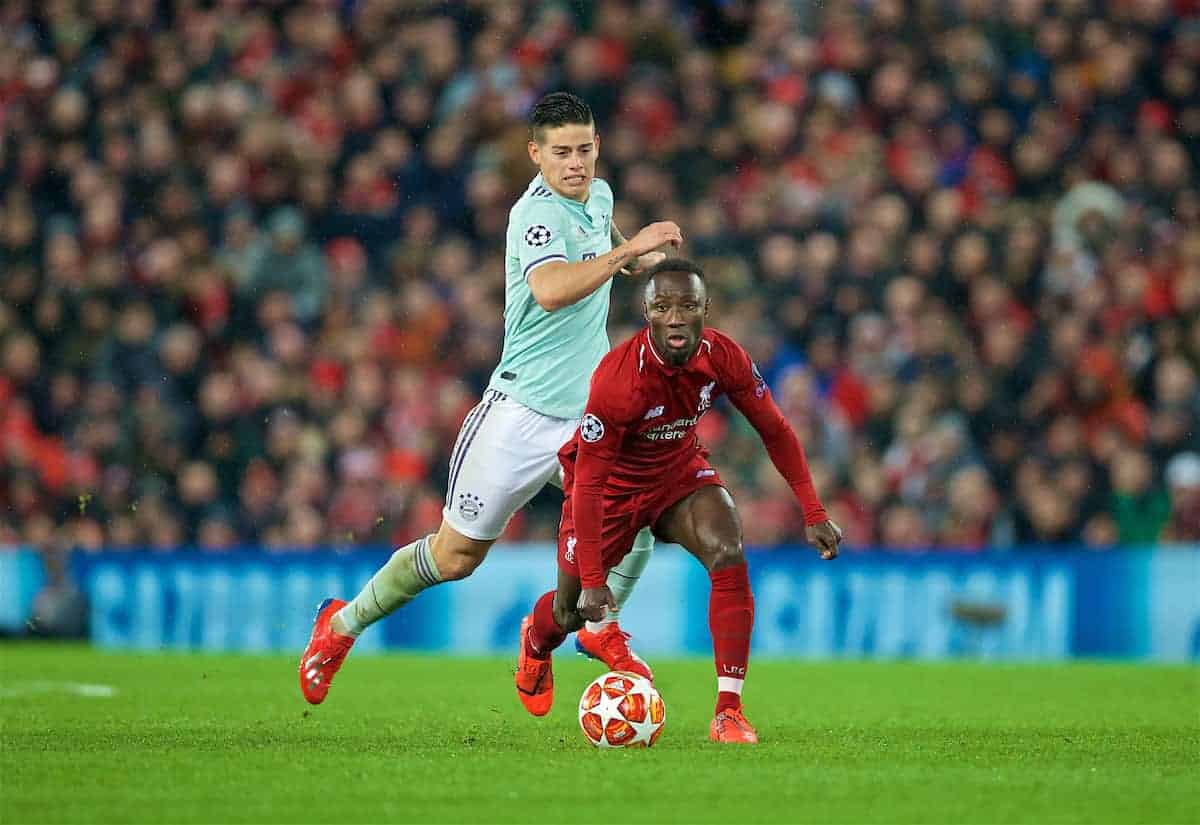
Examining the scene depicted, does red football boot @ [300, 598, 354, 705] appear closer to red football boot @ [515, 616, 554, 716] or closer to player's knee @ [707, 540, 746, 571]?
red football boot @ [515, 616, 554, 716]

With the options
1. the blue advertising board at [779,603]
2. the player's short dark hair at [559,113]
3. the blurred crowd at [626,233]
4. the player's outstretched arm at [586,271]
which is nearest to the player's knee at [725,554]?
the player's outstretched arm at [586,271]

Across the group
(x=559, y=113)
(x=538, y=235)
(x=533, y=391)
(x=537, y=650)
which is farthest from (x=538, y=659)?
(x=559, y=113)

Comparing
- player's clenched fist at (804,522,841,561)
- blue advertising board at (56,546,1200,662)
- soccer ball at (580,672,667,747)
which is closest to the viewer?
soccer ball at (580,672,667,747)

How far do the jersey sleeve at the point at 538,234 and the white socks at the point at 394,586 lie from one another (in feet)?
4.15

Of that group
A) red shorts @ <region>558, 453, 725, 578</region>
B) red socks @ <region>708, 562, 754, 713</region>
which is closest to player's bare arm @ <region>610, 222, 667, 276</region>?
red shorts @ <region>558, 453, 725, 578</region>

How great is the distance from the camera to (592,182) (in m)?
8.06

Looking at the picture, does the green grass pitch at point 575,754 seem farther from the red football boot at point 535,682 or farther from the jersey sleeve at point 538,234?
the jersey sleeve at point 538,234

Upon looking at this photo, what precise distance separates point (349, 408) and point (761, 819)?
1034 centimetres

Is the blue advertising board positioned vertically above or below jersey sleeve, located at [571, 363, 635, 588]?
below

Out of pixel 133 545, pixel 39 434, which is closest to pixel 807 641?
pixel 133 545

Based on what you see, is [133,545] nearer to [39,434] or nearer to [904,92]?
[39,434]

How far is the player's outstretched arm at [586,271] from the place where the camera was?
7.14 meters

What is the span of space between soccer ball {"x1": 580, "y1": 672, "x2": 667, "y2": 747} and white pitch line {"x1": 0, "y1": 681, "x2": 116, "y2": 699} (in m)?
3.50

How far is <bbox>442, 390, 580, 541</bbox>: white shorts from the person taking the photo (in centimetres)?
793
